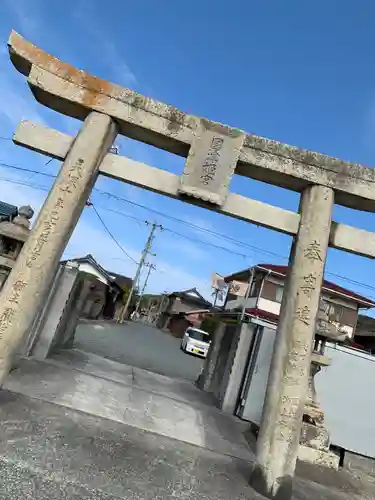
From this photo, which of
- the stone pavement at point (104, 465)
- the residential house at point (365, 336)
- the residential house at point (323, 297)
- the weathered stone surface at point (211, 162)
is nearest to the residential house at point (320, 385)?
the stone pavement at point (104, 465)

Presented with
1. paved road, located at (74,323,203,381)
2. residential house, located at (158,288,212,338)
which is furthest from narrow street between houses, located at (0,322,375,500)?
residential house, located at (158,288,212,338)

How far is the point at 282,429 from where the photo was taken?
13.8 ft

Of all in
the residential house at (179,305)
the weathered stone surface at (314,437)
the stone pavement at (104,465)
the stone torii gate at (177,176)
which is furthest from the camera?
the residential house at (179,305)

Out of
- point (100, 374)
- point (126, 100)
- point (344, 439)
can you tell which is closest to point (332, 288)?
point (344, 439)

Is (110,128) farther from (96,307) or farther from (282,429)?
(96,307)

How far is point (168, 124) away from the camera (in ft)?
17.6

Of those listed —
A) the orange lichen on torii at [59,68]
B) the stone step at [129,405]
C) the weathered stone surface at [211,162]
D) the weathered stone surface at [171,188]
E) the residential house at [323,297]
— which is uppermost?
the residential house at [323,297]

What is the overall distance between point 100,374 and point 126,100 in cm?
554

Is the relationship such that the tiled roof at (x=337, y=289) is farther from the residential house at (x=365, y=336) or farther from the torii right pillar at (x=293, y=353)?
the torii right pillar at (x=293, y=353)

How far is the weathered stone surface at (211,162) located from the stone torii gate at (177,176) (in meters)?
0.02

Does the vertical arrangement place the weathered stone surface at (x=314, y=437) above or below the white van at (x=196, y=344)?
below

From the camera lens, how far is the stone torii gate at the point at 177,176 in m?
4.71

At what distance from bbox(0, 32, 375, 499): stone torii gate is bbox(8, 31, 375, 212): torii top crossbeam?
2cm

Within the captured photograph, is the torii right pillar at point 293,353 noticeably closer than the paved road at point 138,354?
Yes
